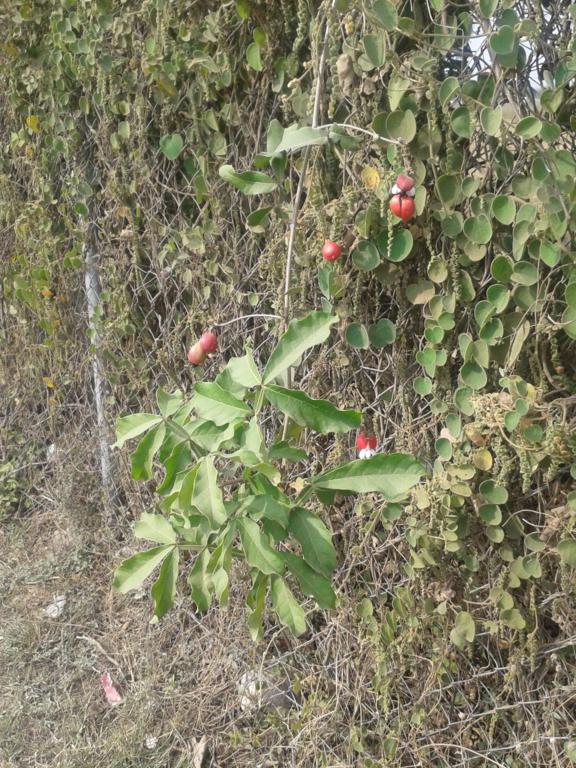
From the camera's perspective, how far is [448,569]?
1.76m

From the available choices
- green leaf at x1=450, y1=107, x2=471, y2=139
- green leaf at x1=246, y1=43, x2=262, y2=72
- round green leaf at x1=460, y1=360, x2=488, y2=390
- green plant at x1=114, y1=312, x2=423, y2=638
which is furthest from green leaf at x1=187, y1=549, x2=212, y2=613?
green leaf at x1=246, y1=43, x2=262, y2=72

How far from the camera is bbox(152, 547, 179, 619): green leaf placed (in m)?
1.46

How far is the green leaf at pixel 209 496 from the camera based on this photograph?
1330 millimetres

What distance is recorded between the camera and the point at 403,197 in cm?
160

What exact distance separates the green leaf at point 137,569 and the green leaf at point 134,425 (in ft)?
0.77

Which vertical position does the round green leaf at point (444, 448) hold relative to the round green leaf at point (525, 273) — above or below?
below

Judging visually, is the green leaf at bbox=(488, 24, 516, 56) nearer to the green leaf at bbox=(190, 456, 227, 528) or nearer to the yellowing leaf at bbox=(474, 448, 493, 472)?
the yellowing leaf at bbox=(474, 448, 493, 472)

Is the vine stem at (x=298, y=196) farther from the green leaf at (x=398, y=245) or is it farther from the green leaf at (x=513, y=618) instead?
the green leaf at (x=513, y=618)

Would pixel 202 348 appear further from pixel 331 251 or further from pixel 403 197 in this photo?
pixel 403 197

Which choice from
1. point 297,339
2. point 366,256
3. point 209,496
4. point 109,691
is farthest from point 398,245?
point 109,691

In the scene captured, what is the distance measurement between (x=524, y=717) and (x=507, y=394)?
0.76 m

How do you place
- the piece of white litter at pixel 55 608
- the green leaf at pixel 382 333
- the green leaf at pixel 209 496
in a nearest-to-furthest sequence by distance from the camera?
the green leaf at pixel 209 496 → the green leaf at pixel 382 333 → the piece of white litter at pixel 55 608

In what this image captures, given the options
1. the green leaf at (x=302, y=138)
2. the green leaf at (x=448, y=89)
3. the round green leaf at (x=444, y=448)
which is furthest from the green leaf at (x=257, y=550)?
the green leaf at (x=448, y=89)

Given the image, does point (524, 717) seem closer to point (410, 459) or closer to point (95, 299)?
point (410, 459)
